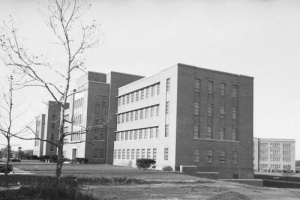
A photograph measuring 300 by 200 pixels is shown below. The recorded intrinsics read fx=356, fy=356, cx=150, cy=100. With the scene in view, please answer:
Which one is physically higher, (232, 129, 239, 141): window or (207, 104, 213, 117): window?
(207, 104, 213, 117): window

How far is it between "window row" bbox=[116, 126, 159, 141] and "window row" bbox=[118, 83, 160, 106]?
18.1 feet

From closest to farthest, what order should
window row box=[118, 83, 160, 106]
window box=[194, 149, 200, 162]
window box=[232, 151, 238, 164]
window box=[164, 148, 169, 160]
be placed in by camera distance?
window box=[194, 149, 200, 162] < window box=[164, 148, 169, 160] < window box=[232, 151, 238, 164] < window row box=[118, 83, 160, 106]

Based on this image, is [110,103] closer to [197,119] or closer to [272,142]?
[197,119]

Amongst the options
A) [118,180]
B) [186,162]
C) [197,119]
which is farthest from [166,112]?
[118,180]

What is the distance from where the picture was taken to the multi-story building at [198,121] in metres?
50.0

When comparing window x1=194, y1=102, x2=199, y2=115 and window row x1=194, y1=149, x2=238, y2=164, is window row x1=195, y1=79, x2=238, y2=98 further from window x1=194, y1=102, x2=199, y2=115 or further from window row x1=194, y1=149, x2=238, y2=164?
window row x1=194, y1=149, x2=238, y2=164

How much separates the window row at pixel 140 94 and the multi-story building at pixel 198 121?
0.16 m

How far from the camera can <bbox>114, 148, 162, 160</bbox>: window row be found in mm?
55159

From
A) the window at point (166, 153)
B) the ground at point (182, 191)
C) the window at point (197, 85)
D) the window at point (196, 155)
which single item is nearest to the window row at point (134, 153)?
the window at point (166, 153)

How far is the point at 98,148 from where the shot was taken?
71.9 m

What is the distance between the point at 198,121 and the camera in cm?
5159

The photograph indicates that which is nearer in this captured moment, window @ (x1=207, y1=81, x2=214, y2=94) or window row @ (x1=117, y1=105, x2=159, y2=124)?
window @ (x1=207, y1=81, x2=214, y2=94)

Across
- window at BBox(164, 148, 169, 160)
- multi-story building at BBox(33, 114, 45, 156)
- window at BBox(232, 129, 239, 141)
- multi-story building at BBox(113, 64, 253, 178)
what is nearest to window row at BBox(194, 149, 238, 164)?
multi-story building at BBox(113, 64, 253, 178)

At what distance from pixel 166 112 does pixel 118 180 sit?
27.5 metres
